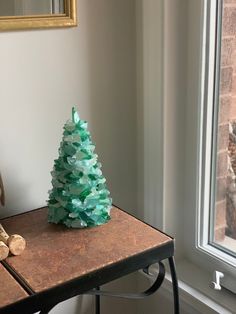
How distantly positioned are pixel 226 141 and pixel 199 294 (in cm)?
45

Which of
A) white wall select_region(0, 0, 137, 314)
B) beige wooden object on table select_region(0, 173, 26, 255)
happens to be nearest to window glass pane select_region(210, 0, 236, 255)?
white wall select_region(0, 0, 137, 314)

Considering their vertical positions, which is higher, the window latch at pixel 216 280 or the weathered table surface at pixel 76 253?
the weathered table surface at pixel 76 253

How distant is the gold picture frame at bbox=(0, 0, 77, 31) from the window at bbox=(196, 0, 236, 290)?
369 mm

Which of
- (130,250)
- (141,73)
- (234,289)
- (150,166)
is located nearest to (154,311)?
(234,289)

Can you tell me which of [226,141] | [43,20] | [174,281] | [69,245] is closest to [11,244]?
[69,245]

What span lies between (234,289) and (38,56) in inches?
33.7

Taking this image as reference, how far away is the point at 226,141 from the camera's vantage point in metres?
1.52

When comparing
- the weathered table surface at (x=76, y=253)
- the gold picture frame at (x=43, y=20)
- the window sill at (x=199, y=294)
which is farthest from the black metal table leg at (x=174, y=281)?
the gold picture frame at (x=43, y=20)

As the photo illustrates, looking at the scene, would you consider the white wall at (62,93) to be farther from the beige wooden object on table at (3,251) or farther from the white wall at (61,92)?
the beige wooden object on table at (3,251)

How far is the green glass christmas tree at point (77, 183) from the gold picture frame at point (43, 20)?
0.27 meters

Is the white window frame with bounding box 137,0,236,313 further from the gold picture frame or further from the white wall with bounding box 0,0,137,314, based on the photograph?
the gold picture frame

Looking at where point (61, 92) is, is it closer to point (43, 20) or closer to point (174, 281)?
point (43, 20)

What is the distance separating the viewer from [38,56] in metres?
1.41

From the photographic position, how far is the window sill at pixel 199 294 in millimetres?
1473
